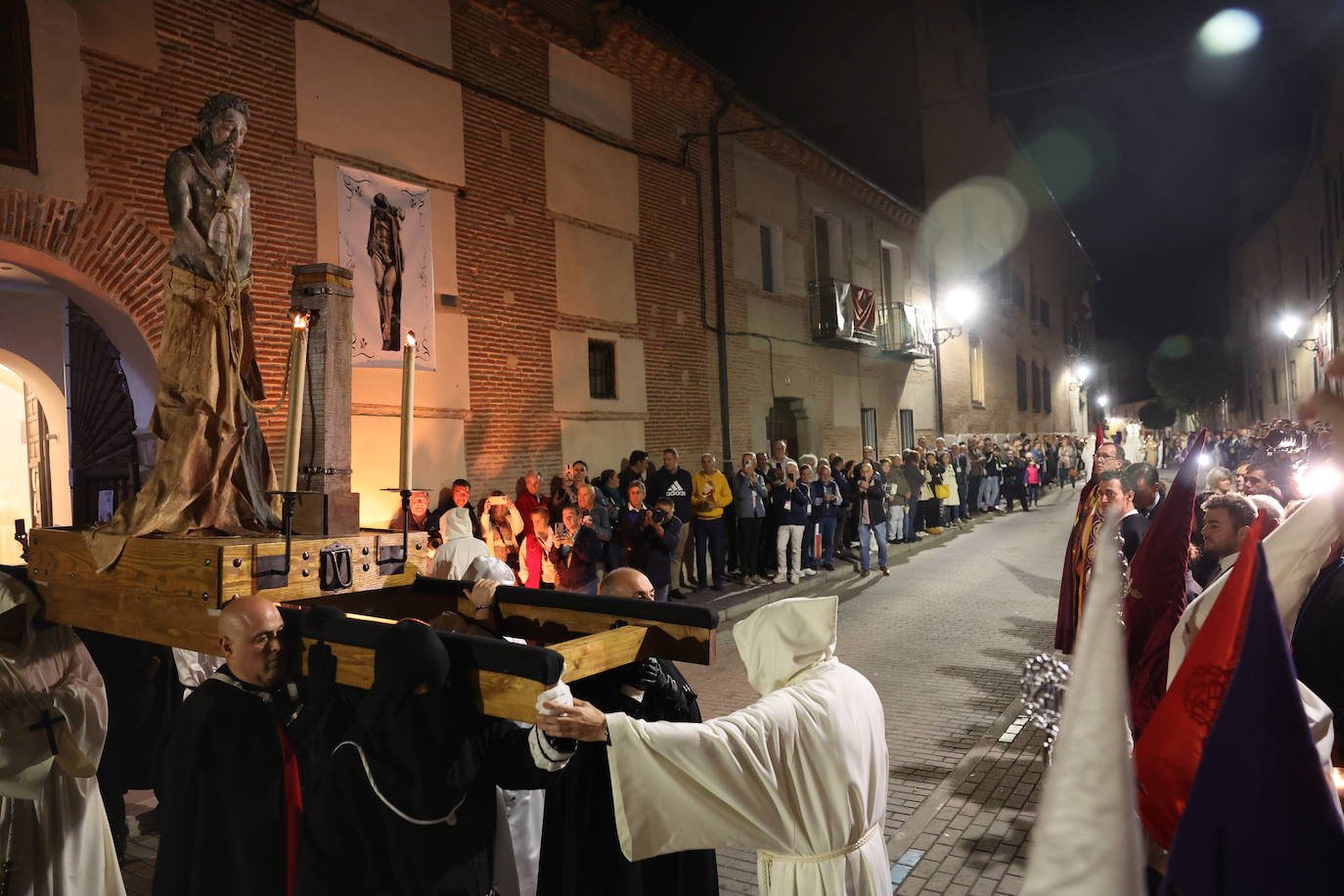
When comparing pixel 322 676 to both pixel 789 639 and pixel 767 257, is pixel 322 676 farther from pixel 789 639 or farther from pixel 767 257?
pixel 767 257

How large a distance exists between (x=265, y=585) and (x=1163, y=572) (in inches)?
158

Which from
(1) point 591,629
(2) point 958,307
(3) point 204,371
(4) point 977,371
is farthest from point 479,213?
(4) point 977,371

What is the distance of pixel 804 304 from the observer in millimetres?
20578

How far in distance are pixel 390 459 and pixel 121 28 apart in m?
5.10

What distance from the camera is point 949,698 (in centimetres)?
757

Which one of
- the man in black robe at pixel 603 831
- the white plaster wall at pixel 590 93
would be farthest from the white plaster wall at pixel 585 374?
the man in black robe at pixel 603 831

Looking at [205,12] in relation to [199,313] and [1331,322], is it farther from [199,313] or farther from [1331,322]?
[1331,322]

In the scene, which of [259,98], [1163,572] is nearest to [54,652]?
[1163,572]

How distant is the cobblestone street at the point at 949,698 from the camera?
4738 mm

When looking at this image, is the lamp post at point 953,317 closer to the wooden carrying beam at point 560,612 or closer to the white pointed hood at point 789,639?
the wooden carrying beam at point 560,612

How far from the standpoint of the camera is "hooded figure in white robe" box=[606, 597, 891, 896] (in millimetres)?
2443

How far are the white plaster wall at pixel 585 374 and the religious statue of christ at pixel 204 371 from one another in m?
9.55

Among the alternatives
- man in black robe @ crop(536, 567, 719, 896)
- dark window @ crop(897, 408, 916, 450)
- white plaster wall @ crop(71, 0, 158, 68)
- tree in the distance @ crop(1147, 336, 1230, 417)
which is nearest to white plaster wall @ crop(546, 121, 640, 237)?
white plaster wall @ crop(71, 0, 158, 68)

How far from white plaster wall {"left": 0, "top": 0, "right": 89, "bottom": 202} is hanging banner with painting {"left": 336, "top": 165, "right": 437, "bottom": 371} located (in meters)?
2.75
